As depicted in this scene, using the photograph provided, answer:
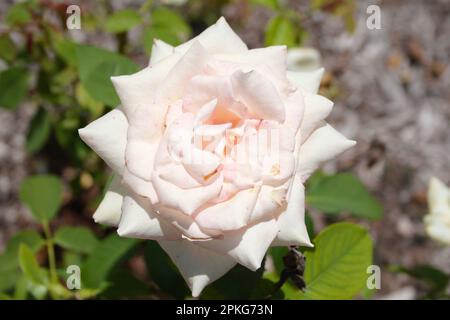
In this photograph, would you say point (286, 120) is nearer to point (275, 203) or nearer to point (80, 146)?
point (275, 203)

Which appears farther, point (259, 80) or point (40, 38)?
point (40, 38)

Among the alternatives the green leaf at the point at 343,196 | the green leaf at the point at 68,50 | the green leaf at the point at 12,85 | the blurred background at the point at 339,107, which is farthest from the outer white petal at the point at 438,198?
the green leaf at the point at 12,85

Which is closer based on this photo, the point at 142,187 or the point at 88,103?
the point at 142,187

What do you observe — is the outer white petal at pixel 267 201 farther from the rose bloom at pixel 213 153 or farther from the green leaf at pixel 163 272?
the green leaf at pixel 163 272

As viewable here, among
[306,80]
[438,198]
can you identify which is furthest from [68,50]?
[438,198]

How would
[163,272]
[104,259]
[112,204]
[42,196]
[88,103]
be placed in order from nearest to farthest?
[112,204], [163,272], [104,259], [42,196], [88,103]

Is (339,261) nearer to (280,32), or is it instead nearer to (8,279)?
(280,32)
